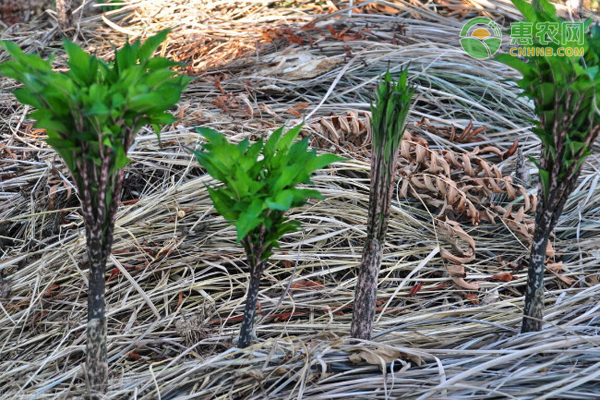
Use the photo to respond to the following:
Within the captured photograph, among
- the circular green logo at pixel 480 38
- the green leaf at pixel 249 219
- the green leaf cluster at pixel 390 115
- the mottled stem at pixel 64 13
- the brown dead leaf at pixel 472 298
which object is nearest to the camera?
the green leaf at pixel 249 219

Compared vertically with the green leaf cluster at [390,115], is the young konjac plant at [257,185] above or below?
below

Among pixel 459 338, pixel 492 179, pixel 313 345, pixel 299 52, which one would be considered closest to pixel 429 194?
pixel 492 179

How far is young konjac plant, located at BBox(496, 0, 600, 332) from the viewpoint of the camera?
48.4 inches

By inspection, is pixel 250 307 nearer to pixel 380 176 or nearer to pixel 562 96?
pixel 380 176

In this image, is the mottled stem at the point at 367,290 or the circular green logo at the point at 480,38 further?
the circular green logo at the point at 480,38

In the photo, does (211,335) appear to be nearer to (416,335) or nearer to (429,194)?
(416,335)

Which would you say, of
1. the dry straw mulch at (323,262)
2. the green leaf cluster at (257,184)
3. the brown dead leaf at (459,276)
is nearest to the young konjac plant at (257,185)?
the green leaf cluster at (257,184)

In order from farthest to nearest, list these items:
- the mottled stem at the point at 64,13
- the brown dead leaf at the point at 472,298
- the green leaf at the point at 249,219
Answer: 1. the mottled stem at the point at 64,13
2. the brown dead leaf at the point at 472,298
3. the green leaf at the point at 249,219

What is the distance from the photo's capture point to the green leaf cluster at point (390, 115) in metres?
1.30

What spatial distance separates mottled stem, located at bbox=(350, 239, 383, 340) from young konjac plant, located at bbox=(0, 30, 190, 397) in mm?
570

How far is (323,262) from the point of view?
6.21 feet

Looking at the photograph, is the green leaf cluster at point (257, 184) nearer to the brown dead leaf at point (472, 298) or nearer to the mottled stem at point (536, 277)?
the mottled stem at point (536, 277)

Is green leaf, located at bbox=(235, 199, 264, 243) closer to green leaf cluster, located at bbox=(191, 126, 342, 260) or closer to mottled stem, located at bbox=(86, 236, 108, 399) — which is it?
green leaf cluster, located at bbox=(191, 126, 342, 260)

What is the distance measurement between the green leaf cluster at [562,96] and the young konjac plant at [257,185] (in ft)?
1.59
